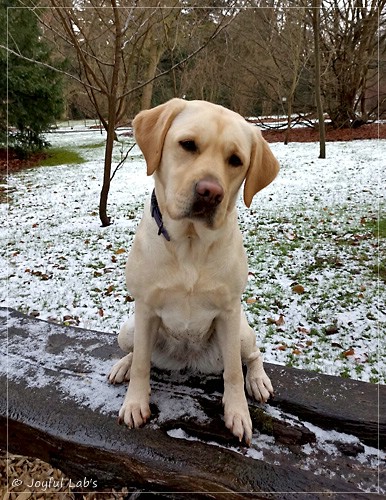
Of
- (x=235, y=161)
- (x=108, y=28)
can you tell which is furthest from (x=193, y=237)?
(x=108, y=28)

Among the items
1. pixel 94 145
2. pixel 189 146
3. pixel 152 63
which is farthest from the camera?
pixel 94 145

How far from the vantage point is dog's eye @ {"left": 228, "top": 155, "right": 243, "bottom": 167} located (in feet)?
5.89

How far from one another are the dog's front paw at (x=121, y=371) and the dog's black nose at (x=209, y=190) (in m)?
1.21

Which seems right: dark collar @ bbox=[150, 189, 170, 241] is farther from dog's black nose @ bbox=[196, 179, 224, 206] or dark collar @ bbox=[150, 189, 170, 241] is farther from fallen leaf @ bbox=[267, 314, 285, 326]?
fallen leaf @ bbox=[267, 314, 285, 326]

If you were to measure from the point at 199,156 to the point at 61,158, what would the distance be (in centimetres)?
1579

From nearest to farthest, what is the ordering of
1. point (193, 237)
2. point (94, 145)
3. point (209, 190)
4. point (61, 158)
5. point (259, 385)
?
point (209, 190) < point (193, 237) < point (259, 385) < point (61, 158) < point (94, 145)

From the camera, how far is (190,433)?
201 cm

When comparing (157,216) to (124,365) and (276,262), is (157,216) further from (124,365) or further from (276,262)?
(276,262)

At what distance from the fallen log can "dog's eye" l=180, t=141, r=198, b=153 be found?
4.51 feet

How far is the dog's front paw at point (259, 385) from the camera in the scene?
222 cm

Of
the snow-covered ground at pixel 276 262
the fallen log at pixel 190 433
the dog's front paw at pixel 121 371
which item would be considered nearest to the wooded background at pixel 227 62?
the snow-covered ground at pixel 276 262

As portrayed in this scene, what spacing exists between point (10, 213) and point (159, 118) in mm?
7503

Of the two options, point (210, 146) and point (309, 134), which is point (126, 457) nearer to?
→ point (210, 146)

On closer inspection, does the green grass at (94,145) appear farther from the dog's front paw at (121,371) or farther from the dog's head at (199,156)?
the dog's head at (199,156)
